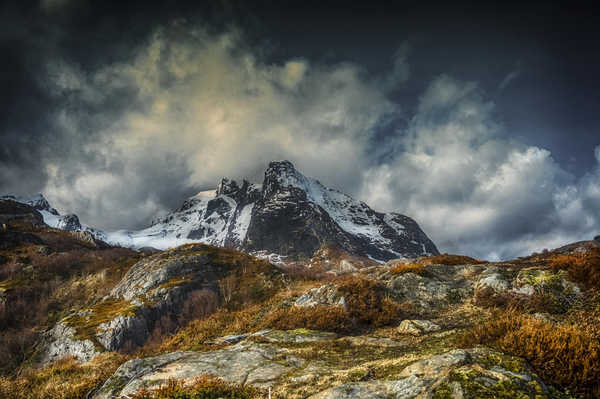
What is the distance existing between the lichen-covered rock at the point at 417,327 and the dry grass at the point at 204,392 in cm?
763

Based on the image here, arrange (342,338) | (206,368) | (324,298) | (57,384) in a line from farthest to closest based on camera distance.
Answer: (324,298) < (57,384) < (342,338) < (206,368)

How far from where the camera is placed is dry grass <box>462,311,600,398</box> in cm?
480

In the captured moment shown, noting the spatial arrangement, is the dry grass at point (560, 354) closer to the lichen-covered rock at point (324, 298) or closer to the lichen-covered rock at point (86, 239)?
the lichen-covered rock at point (324, 298)

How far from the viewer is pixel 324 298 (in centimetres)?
1650

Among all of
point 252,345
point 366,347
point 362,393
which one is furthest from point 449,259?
point 362,393

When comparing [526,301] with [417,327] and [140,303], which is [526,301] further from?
[140,303]

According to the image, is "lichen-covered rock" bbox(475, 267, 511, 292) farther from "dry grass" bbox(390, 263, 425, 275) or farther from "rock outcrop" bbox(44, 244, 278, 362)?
"rock outcrop" bbox(44, 244, 278, 362)

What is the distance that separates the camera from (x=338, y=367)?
823cm

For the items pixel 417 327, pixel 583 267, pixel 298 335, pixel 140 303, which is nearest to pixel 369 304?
pixel 417 327

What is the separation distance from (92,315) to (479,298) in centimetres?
3512

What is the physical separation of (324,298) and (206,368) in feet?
28.6

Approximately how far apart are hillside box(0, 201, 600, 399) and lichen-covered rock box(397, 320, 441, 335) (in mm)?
77

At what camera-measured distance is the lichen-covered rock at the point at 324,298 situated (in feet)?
51.7

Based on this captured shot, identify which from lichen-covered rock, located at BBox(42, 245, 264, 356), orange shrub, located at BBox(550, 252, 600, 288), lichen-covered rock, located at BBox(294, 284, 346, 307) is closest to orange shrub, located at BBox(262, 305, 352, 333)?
lichen-covered rock, located at BBox(294, 284, 346, 307)
